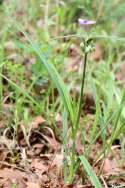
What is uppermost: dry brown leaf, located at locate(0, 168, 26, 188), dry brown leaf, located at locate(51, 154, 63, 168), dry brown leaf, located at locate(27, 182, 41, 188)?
dry brown leaf, located at locate(51, 154, 63, 168)

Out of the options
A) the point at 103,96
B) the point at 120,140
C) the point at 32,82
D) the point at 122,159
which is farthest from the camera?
the point at 103,96

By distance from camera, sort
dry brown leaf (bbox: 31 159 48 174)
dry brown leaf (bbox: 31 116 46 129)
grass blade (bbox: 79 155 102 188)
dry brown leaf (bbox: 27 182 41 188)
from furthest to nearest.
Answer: dry brown leaf (bbox: 31 116 46 129), dry brown leaf (bbox: 31 159 48 174), dry brown leaf (bbox: 27 182 41 188), grass blade (bbox: 79 155 102 188)

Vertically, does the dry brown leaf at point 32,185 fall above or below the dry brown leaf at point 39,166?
below

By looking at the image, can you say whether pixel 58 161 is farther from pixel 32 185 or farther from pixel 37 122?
pixel 37 122

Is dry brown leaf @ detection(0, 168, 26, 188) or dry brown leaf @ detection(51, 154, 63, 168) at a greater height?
dry brown leaf @ detection(51, 154, 63, 168)

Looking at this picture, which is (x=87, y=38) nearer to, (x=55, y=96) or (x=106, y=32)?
(x=55, y=96)

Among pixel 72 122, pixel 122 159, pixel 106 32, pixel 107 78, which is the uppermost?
pixel 106 32

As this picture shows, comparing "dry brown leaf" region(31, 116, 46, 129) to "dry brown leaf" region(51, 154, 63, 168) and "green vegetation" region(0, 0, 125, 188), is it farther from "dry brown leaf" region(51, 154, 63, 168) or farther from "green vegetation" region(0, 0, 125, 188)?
"dry brown leaf" region(51, 154, 63, 168)

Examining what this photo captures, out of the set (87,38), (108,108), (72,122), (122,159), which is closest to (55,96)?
(108,108)

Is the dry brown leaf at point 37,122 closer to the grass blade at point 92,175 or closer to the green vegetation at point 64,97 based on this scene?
the green vegetation at point 64,97

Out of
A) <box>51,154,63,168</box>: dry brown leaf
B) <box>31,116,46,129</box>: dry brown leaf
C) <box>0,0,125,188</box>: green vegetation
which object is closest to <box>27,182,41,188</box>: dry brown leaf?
<box>0,0,125,188</box>: green vegetation

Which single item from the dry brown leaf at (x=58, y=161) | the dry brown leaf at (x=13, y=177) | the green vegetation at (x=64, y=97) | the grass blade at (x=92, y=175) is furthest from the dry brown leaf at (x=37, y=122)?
the grass blade at (x=92, y=175)
